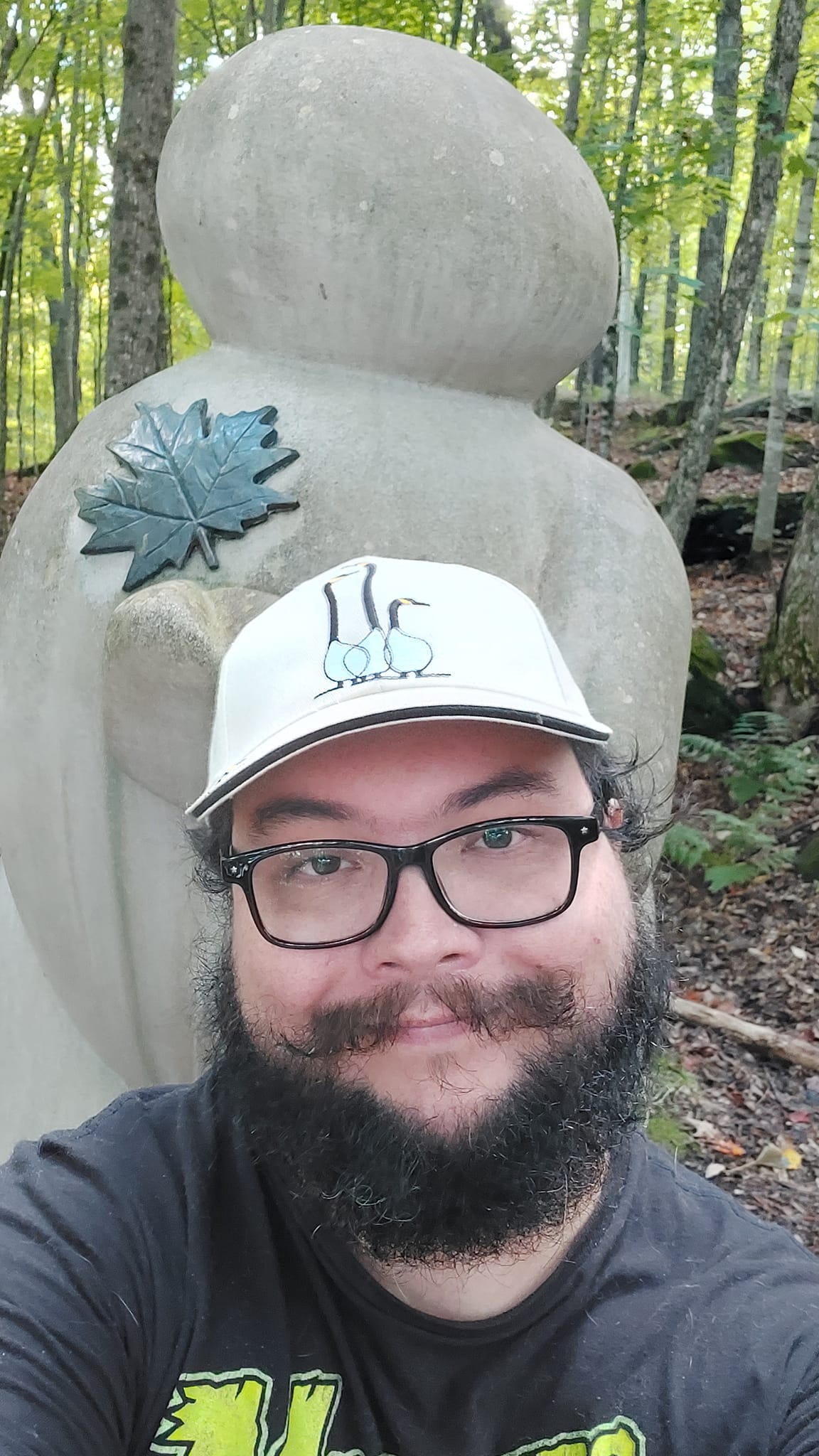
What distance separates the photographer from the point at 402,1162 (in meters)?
1.26

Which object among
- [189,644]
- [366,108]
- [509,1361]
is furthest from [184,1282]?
[366,108]

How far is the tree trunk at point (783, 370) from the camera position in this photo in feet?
24.0

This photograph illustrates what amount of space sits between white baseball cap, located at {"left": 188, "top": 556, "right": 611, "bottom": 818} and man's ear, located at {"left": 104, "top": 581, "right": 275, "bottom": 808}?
0.61 metres

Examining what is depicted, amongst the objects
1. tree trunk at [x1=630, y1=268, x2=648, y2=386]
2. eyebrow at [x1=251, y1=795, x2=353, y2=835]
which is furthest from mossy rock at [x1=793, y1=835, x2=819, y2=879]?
tree trunk at [x1=630, y1=268, x2=648, y2=386]

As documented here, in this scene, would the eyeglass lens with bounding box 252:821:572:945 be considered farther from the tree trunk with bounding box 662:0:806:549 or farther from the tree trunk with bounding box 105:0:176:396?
the tree trunk with bounding box 662:0:806:549

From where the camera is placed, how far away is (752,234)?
6.14 m

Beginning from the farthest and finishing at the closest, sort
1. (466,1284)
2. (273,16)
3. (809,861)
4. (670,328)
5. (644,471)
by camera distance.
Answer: (670,328), (644,471), (273,16), (809,861), (466,1284)

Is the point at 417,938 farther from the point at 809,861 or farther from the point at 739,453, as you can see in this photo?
the point at 739,453

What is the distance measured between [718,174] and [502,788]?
10.7m

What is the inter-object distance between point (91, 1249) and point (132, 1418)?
19cm

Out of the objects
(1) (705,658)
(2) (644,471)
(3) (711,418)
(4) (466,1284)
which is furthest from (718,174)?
(4) (466,1284)

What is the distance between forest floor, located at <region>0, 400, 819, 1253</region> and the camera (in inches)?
140

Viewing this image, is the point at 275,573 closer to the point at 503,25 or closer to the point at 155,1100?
the point at 155,1100

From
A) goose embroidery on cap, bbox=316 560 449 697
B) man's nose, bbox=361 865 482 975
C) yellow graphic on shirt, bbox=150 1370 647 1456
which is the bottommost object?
yellow graphic on shirt, bbox=150 1370 647 1456
